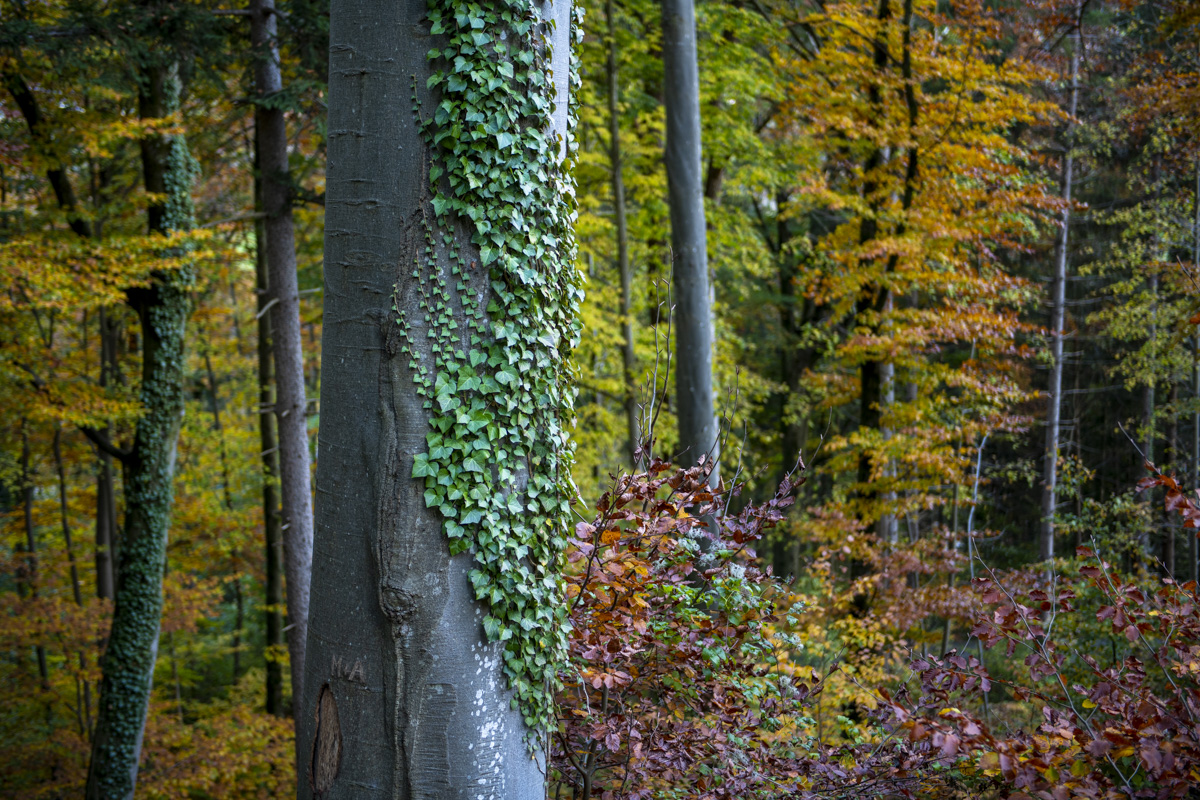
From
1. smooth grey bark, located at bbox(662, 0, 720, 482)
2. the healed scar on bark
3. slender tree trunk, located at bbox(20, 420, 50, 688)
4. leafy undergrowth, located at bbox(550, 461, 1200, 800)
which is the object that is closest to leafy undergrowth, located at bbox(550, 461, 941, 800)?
leafy undergrowth, located at bbox(550, 461, 1200, 800)

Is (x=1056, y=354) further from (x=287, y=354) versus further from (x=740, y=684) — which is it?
(x=287, y=354)

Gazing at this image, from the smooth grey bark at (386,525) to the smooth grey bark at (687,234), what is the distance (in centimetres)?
422

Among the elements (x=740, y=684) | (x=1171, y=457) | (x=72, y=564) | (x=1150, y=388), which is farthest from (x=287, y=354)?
(x=1171, y=457)

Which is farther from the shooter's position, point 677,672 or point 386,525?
point 677,672

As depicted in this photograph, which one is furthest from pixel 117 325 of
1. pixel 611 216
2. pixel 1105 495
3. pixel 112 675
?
pixel 1105 495

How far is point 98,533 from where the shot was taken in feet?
39.5

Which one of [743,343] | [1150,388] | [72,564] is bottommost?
[72,564]

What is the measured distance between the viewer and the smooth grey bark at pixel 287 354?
25.6 ft

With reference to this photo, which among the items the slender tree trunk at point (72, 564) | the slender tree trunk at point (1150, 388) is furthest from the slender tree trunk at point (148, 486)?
the slender tree trunk at point (1150, 388)

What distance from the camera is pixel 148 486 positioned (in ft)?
30.6

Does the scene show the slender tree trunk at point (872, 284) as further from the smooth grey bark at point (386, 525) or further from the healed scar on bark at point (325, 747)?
the healed scar on bark at point (325, 747)

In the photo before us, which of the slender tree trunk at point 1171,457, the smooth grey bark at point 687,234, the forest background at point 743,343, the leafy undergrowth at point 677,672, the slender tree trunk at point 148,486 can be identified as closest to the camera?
the leafy undergrowth at point 677,672

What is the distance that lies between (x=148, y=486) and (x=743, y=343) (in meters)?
9.39

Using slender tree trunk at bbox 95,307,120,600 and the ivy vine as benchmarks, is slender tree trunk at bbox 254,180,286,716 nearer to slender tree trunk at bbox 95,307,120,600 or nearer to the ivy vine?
slender tree trunk at bbox 95,307,120,600
